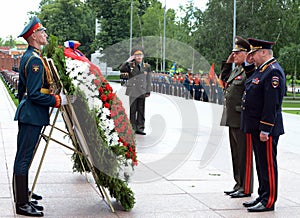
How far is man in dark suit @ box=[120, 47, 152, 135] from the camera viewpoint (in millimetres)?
12625

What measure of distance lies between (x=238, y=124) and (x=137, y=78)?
6.07 m

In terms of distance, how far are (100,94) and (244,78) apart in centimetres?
184

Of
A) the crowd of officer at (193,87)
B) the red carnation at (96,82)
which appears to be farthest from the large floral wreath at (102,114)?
the crowd of officer at (193,87)

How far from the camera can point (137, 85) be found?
42.0 feet

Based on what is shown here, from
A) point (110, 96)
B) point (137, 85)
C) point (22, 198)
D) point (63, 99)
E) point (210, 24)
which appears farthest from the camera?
point (210, 24)

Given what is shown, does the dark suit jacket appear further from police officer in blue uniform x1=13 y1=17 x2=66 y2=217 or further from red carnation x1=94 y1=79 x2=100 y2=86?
police officer in blue uniform x1=13 y1=17 x2=66 y2=217

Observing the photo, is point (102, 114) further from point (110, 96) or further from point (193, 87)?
point (193, 87)

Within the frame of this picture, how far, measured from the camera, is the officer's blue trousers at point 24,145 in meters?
5.73

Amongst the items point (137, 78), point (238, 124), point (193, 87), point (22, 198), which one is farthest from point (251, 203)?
point (193, 87)

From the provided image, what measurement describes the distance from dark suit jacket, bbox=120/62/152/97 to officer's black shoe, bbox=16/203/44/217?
23.0ft

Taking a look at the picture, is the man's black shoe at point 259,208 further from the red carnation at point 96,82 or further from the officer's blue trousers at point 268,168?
the red carnation at point 96,82

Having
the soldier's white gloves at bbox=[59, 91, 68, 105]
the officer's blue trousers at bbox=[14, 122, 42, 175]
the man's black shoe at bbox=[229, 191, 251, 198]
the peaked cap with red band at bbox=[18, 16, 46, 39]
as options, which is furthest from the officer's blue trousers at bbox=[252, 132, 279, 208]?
the peaked cap with red band at bbox=[18, 16, 46, 39]

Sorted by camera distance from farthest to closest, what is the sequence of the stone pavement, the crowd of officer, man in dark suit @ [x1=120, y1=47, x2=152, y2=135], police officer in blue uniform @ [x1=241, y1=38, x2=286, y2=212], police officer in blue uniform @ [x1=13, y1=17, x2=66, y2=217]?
the crowd of officer, man in dark suit @ [x1=120, y1=47, x2=152, y2=135], the stone pavement, police officer in blue uniform @ [x1=241, y1=38, x2=286, y2=212], police officer in blue uniform @ [x1=13, y1=17, x2=66, y2=217]

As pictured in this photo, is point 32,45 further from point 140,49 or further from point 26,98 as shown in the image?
point 140,49
